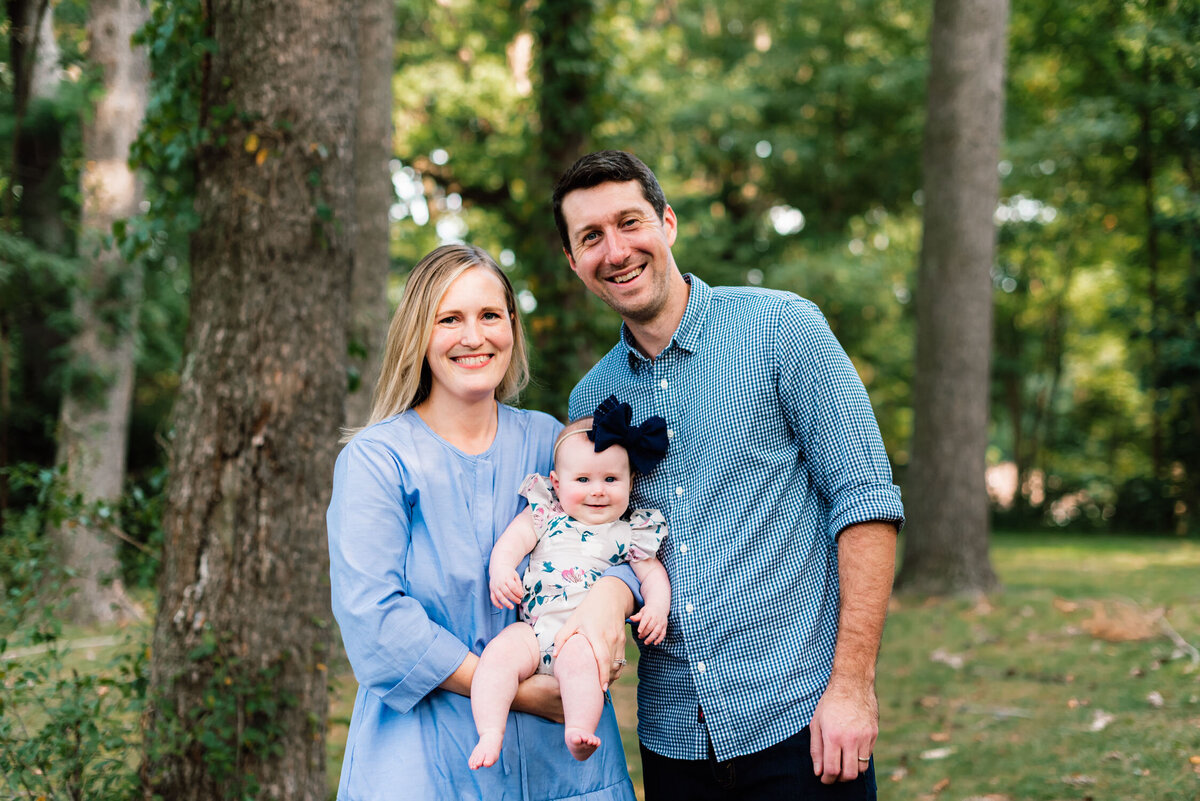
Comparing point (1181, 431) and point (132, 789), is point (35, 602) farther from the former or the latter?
point (1181, 431)

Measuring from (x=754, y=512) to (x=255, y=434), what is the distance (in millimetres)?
2067

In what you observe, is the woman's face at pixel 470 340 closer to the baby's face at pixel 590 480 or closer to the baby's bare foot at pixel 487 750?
the baby's face at pixel 590 480

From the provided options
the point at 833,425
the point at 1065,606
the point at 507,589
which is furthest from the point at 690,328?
the point at 1065,606

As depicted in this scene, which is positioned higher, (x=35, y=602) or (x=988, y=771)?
(x=35, y=602)

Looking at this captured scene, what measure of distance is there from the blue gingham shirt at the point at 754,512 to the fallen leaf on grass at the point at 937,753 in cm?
332

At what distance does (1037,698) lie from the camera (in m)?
5.84

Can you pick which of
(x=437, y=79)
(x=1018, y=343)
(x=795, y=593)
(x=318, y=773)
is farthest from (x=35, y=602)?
(x=1018, y=343)

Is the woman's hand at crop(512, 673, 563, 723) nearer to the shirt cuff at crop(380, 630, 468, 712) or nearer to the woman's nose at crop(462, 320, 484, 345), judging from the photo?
the shirt cuff at crop(380, 630, 468, 712)

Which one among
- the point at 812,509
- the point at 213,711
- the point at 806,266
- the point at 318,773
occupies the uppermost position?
the point at 806,266

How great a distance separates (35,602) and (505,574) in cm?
323

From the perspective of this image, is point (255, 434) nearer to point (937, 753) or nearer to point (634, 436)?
point (634, 436)

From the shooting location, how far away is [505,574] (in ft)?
6.86

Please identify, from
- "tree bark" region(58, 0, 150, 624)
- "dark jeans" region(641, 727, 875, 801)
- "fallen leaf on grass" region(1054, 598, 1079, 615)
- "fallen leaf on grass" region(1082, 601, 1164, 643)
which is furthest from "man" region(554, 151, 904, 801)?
"tree bark" region(58, 0, 150, 624)

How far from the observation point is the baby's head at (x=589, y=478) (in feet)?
7.63
